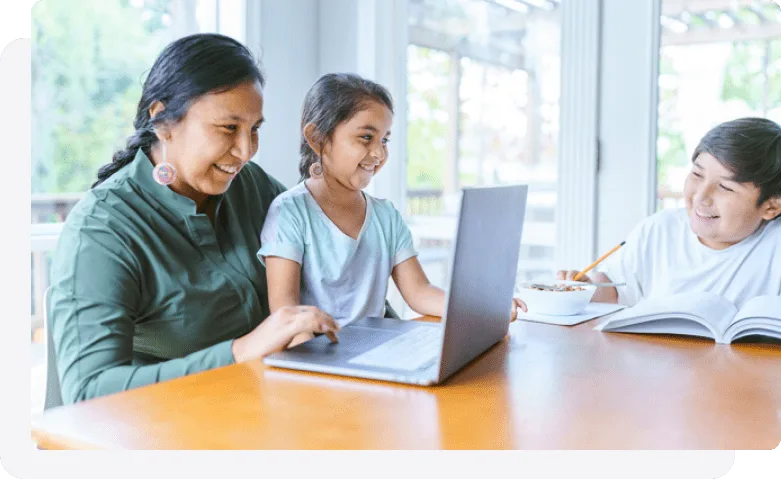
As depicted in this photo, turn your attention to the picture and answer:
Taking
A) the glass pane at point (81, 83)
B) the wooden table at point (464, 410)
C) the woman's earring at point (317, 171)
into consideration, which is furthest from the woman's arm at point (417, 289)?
the glass pane at point (81, 83)

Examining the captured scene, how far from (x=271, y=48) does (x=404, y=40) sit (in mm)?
536

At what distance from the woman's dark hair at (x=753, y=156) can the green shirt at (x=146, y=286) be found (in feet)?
3.42

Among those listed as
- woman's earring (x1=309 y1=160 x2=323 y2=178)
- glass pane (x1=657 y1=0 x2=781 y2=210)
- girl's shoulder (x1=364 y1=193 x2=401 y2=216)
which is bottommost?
girl's shoulder (x1=364 y1=193 x2=401 y2=216)

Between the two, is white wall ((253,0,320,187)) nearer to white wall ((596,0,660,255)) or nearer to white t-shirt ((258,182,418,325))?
white wall ((596,0,660,255))

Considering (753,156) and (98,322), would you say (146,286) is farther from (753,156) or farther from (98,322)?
(753,156)

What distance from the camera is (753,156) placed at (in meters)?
1.69

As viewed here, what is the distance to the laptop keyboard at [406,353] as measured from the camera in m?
1.05

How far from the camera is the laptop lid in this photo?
98cm

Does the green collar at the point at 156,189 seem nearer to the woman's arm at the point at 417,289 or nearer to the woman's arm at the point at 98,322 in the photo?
the woman's arm at the point at 98,322

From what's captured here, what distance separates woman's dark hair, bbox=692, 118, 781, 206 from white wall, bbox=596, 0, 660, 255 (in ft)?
2.62

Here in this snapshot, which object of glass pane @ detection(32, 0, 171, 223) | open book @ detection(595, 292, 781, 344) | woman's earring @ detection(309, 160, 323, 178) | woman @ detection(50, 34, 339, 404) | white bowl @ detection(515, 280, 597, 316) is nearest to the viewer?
woman @ detection(50, 34, 339, 404)

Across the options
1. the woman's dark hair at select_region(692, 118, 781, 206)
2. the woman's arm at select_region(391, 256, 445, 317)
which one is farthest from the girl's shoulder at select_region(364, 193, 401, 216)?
the woman's dark hair at select_region(692, 118, 781, 206)

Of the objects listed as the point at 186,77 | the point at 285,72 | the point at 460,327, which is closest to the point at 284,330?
the point at 460,327

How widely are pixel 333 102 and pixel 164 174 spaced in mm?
459
